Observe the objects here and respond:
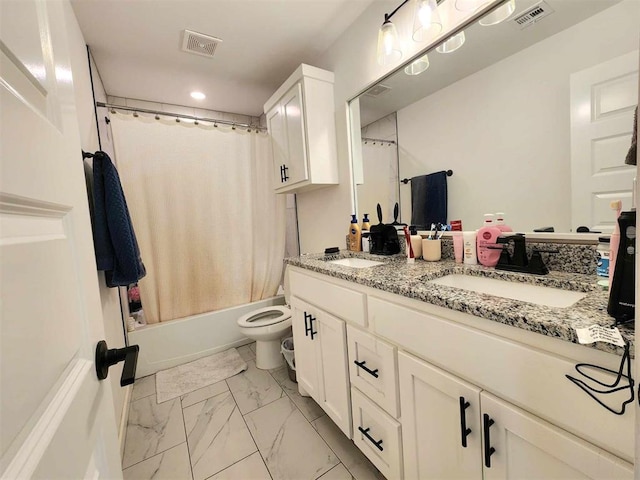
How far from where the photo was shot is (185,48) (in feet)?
6.04

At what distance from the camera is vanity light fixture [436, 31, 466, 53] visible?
1.20 metres

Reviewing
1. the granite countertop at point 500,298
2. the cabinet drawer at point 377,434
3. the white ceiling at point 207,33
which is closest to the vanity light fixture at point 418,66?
the white ceiling at point 207,33

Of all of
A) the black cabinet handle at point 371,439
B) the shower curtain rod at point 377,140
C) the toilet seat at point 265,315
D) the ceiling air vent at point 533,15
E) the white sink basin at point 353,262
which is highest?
the ceiling air vent at point 533,15

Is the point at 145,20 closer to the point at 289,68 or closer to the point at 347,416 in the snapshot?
the point at 289,68

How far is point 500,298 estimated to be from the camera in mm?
746

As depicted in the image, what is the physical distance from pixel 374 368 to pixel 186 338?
1849 mm

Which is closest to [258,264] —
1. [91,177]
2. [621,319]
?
[91,177]

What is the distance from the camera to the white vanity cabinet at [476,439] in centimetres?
56

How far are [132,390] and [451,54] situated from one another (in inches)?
111

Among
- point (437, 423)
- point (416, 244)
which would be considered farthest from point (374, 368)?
point (416, 244)

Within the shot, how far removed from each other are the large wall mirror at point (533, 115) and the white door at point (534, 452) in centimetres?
70

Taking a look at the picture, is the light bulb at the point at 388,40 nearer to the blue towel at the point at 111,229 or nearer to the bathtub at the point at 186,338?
the blue towel at the point at 111,229

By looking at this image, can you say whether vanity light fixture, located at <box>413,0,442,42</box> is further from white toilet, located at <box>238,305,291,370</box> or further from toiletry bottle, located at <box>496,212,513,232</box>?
white toilet, located at <box>238,305,291,370</box>

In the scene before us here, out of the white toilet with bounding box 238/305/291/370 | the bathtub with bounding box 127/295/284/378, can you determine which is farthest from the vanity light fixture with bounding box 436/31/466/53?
the bathtub with bounding box 127/295/284/378
